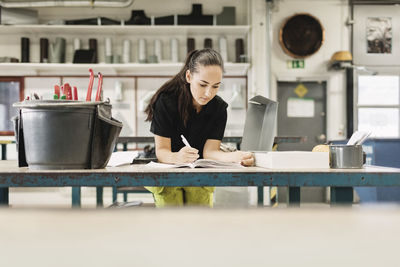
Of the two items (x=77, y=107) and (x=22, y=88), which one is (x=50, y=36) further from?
(x=77, y=107)

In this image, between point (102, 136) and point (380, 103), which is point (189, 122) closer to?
point (102, 136)

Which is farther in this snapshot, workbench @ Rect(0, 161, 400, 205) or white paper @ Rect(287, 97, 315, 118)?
white paper @ Rect(287, 97, 315, 118)

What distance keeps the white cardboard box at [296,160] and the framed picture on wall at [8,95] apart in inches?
194

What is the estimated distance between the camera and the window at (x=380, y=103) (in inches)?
207

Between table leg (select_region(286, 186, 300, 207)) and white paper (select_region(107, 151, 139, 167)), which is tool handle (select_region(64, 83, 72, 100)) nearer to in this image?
white paper (select_region(107, 151, 139, 167))

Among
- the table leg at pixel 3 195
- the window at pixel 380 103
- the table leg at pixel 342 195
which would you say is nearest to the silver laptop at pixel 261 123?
the table leg at pixel 342 195

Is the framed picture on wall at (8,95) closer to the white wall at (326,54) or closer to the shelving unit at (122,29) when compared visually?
the shelving unit at (122,29)

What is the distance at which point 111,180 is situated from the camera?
1.01 m

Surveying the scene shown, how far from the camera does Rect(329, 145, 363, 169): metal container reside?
117cm

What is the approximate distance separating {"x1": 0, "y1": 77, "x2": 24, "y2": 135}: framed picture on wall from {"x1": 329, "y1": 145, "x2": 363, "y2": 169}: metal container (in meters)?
5.03

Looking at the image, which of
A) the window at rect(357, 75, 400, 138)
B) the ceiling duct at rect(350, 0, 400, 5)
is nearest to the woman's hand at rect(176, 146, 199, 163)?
the window at rect(357, 75, 400, 138)

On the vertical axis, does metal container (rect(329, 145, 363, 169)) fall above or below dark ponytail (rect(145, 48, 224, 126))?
below

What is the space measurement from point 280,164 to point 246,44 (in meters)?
4.33

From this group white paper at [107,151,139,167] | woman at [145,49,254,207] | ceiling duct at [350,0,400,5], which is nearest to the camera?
white paper at [107,151,139,167]
